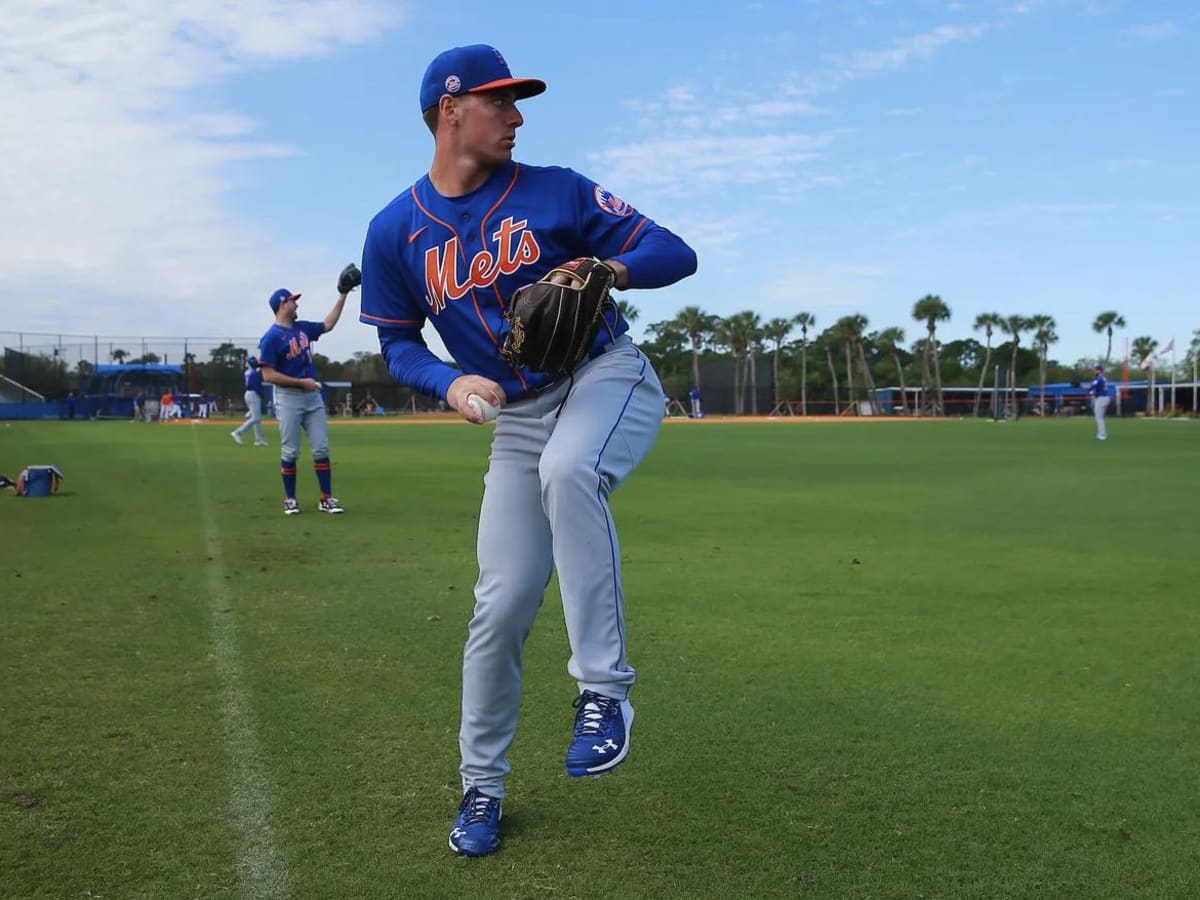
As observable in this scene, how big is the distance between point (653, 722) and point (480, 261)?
6.30 feet

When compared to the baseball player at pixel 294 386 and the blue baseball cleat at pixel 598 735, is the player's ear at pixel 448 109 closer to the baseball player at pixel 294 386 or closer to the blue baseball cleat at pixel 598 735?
the blue baseball cleat at pixel 598 735

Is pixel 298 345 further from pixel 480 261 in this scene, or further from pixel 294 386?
pixel 480 261

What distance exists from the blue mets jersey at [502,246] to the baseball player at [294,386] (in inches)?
327

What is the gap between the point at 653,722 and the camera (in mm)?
4230

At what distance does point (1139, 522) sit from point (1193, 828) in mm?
8206

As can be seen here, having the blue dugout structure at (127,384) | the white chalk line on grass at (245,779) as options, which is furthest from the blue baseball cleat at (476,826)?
the blue dugout structure at (127,384)

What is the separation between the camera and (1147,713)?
427 cm

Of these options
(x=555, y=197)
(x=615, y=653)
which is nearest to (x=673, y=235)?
(x=555, y=197)

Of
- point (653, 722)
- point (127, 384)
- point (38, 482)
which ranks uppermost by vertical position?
point (127, 384)

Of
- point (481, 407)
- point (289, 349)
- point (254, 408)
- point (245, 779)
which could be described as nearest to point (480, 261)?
point (481, 407)

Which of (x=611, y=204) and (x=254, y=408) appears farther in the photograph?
(x=254, y=408)

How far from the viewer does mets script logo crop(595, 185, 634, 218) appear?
11.4 ft

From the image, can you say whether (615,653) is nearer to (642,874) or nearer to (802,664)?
(642,874)

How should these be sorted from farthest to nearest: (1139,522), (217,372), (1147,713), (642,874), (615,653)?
(217,372), (1139,522), (1147,713), (615,653), (642,874)
